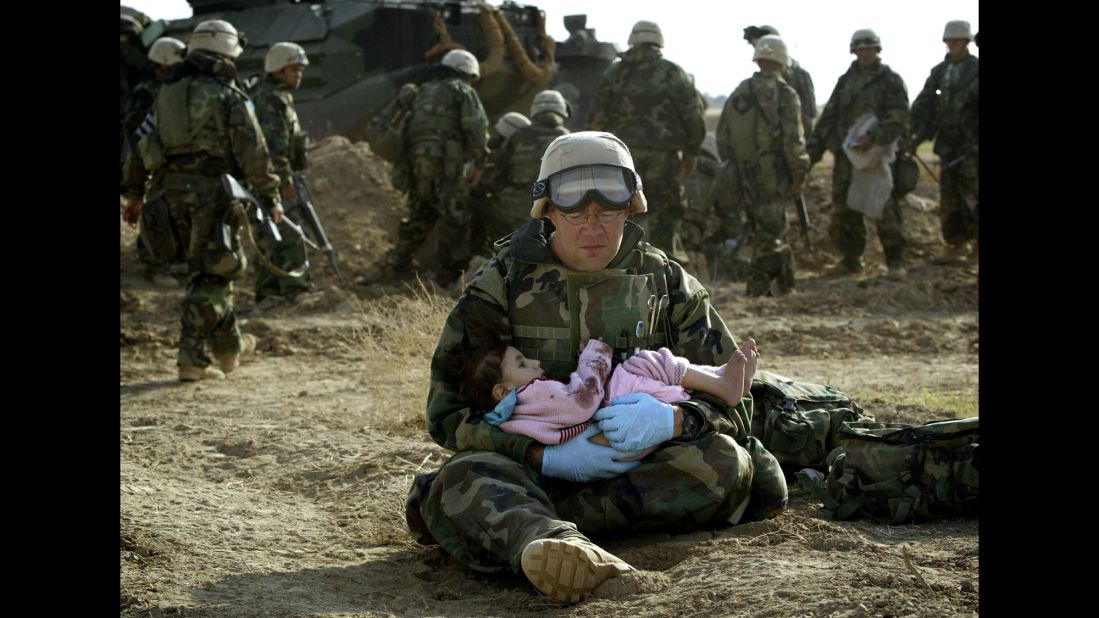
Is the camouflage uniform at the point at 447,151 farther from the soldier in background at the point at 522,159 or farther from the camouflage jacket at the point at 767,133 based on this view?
the camouflage jacket at the point at 767,133

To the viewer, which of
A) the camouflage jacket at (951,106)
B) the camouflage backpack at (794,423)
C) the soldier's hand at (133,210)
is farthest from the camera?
the camouflage jacket at (951,106)

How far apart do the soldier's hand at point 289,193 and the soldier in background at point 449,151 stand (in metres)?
1.09

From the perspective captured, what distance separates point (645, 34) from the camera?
11430mm

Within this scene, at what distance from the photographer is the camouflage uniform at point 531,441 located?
421 cm

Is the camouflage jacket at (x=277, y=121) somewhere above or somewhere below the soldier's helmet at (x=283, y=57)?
below

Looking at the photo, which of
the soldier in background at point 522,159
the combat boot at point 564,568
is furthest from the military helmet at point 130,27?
the combat boot at point 564,568

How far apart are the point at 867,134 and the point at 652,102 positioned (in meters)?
2.32

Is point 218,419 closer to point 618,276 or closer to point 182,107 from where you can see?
point 182,107

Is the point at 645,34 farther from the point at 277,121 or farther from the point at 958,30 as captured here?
the point at 958,30

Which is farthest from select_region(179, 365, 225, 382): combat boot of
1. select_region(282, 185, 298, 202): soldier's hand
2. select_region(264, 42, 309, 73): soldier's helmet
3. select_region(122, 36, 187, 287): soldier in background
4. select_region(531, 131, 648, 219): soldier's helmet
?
select_region(531, 131, 648, 219): soldier's helmet

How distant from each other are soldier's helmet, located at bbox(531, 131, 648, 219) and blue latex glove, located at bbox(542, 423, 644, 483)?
2.25 ft

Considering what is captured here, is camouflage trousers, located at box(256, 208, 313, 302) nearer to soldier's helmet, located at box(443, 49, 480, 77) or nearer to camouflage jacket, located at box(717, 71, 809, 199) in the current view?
soldier's helmet, located at box(443, 49, 480, 77)

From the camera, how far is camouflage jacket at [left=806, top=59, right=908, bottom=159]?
41.4 ft
